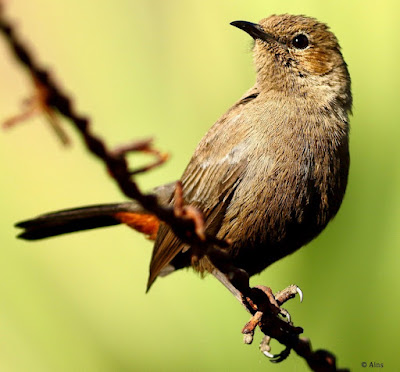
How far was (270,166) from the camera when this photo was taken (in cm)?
335

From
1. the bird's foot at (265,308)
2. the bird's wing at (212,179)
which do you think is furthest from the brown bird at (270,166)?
the bird's foot at (265,308)

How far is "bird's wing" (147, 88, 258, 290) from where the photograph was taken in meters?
3.48

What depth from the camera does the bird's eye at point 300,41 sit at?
3.95 metres

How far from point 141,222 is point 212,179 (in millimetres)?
576


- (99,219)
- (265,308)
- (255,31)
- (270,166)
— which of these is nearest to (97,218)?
(99,219)

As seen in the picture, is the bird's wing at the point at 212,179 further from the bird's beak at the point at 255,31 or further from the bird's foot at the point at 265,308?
the bird's foot at the point at 265,308

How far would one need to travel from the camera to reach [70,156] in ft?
13.6

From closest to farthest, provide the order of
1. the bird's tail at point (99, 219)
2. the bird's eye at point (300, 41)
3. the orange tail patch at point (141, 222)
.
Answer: the bird's tail at point (99, 219)
the orange tail patch at point (141, 222)
the bird's eye at point (300, 41)

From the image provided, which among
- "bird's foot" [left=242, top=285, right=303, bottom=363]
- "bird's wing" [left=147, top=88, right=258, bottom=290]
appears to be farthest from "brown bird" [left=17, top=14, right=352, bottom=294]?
"bird's foot" [left=242, top=285, right=303, bottom=363]

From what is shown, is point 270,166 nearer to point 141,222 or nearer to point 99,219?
point 141,222

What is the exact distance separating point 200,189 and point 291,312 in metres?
0.92

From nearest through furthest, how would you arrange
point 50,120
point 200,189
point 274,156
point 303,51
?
1. point 50,120
2. point 274,156
3. point 200,189
4. point 303,51

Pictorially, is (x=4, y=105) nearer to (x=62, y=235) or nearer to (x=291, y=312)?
(x=62, y=235)

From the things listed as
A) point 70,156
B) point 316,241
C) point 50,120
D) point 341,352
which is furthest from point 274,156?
point 50,120
